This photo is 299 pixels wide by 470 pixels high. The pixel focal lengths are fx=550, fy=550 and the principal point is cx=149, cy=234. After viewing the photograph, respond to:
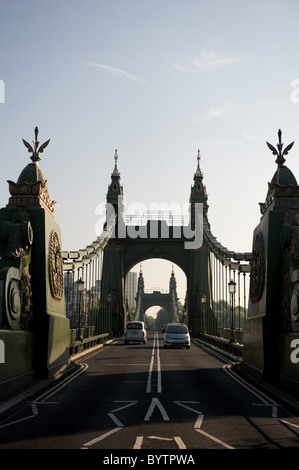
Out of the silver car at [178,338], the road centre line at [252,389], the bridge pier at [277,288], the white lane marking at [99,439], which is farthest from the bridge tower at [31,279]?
the silver car at [178,338]

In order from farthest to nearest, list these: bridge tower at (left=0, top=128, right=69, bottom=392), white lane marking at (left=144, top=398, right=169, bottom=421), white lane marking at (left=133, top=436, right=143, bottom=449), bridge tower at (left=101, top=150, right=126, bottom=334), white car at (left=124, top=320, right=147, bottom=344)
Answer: bridge tower at (left=101, top=150, right=126, bottom=334) < white car at (left=124, top=320, right=147, bottom=344) < bridge tower at (left=0, top=128, right=69, bottom=392) < white lane marking at (left=144, top=398, right=169, bottom=421) < white lane marking at (left=133, top=436, right=143, bottom=449)

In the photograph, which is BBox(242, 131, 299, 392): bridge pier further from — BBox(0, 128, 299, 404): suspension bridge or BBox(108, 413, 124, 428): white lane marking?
BBox(108, 413, 124, 428): white lane marking

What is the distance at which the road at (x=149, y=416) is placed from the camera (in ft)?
28.1

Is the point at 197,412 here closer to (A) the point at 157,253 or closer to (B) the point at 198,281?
(B) the point at 198,281

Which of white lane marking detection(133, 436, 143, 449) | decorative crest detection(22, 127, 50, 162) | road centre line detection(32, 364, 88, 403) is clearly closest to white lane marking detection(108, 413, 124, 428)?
white lane marking detection(133, 436, 143, 449)

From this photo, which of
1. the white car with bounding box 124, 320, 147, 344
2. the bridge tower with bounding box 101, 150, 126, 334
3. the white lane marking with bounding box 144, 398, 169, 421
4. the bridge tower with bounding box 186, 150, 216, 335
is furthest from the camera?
the bridge tower with bounding box 186, 150, 216, 335

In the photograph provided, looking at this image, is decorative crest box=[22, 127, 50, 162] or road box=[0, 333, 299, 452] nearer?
road box=[0, 333, 299, 452]

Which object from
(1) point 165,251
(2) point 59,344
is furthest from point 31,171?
(1) point 165,251

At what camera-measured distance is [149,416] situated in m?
10.8

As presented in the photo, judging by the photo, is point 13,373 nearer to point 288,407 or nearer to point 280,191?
point 288,407

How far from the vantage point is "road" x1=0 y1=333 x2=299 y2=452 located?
8562 millimetres

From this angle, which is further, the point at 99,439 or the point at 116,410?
the point at 116,410

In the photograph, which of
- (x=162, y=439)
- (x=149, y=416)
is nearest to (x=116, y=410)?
(x=149, y=416)

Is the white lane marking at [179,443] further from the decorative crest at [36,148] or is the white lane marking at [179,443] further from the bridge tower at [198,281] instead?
the bridge tower at [198,281]
